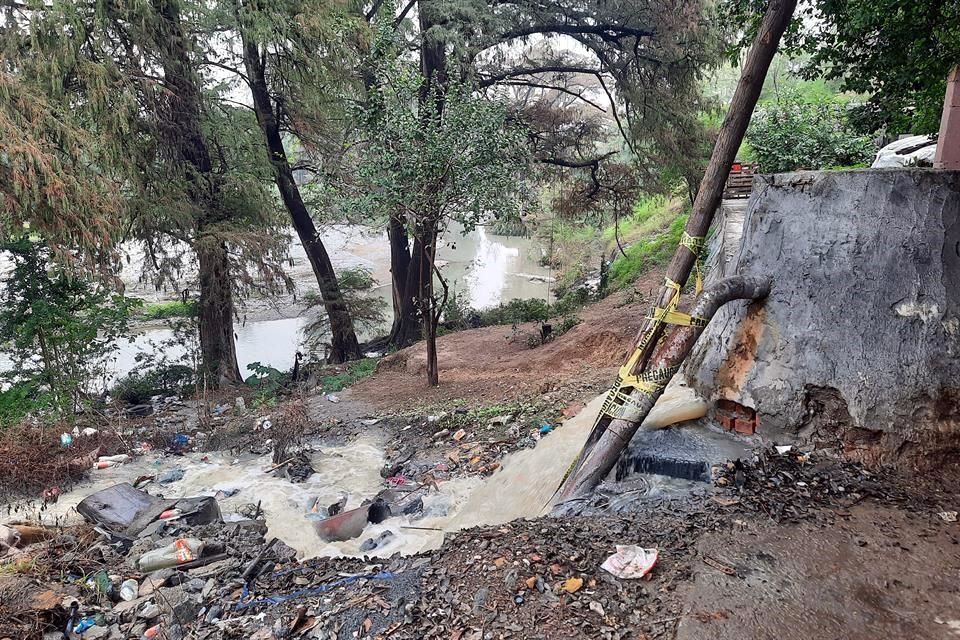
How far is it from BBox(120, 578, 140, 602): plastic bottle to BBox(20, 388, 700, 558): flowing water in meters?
1.27

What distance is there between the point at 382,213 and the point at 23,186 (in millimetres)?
3973

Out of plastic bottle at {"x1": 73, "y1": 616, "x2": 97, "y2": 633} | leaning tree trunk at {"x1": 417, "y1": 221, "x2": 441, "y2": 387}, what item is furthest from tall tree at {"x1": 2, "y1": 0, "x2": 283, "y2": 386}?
plastic bottle at {"x1": 73, "y1": 616, "x2": 97, "y2": 633}

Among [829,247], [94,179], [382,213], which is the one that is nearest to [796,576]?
[829,247]

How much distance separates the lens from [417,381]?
9.73 metres

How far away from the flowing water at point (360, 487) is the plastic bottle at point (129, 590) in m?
1.27

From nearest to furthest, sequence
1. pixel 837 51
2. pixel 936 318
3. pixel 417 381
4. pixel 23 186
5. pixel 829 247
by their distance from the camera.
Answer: pixel 936 318, pixel 829 247, pixel 837 51, pixel 23 186, pixel 417 381

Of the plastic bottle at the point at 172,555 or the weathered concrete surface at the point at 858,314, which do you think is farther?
the plastic bottle at the point at 172,555

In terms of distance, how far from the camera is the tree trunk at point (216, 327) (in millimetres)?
10195

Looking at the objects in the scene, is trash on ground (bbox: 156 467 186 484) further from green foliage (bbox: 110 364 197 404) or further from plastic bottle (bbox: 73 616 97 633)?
green foliage (bbox: 110 364 197 404)

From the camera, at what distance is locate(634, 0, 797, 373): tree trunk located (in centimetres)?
394

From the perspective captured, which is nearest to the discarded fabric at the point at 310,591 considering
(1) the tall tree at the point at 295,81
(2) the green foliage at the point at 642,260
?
(1) the tall tree at the point at 295,81

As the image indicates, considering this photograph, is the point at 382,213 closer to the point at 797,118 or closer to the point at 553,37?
the point at 553,37

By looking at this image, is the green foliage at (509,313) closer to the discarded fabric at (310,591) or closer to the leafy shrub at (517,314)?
the leafy shrub at (517,314)

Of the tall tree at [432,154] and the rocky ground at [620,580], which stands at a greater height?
the tall tree at [432,154]
